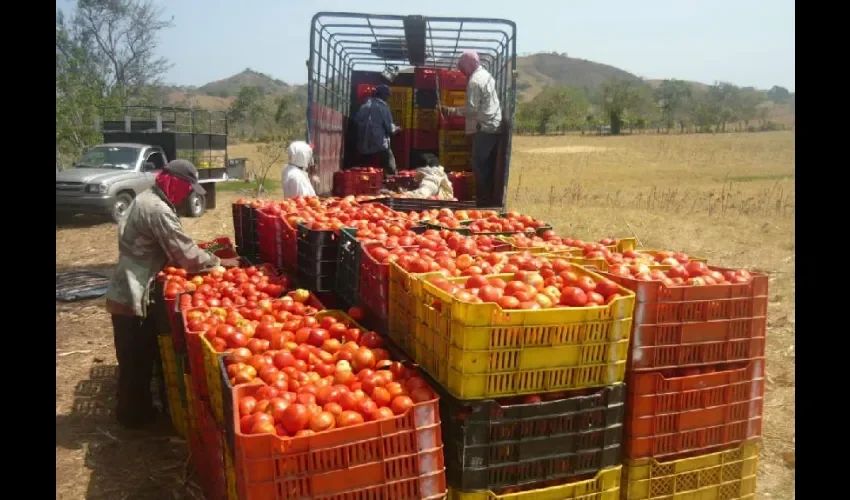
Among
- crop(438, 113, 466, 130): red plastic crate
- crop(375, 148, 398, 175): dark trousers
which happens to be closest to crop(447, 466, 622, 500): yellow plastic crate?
crop(375, 148, 398, 175): dark trousers

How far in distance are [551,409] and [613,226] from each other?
13.0 meters

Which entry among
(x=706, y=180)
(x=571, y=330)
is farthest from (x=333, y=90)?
(x=706, y=180)

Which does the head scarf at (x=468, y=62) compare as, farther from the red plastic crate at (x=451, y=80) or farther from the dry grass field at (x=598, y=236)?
the dry grass field at (x=598, y=236)

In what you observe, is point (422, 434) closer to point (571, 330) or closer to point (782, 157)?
point (571, 330)

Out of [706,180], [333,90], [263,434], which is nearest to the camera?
[263,434]

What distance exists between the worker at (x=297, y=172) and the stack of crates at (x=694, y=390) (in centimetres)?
520

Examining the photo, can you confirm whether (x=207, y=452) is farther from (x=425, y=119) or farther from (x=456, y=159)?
(x=425, y=119)

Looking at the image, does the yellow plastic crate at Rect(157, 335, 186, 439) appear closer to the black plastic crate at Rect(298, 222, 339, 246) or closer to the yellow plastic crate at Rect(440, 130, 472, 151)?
the black plastic crate at Rect(298, 222, 339, 246)

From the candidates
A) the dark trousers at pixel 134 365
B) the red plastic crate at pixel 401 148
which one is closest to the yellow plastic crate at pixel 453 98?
the red plastic crate at pixel 401 148

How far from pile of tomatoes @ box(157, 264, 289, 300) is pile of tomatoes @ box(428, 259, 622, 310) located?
202 cm

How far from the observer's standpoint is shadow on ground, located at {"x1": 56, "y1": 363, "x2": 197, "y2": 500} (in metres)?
4.57

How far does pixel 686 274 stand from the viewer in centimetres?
365

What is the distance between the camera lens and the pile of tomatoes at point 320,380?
109 inches
